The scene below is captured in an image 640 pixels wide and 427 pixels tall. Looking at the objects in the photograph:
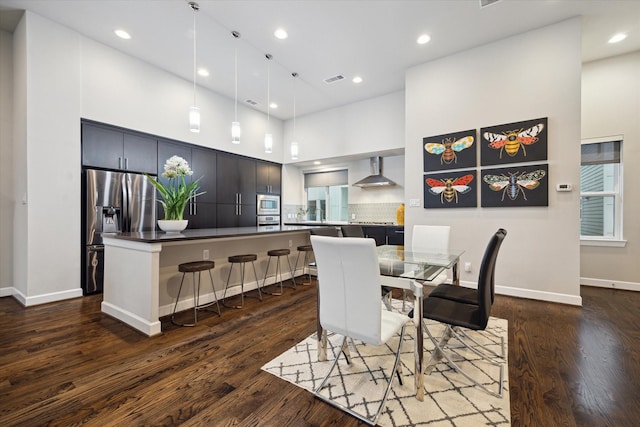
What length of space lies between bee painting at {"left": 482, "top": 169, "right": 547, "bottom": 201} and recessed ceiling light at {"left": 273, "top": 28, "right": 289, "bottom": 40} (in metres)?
3.24

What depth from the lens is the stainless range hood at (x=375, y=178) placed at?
554 centimetres

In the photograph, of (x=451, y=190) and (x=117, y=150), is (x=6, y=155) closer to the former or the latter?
(x=117, y=150)

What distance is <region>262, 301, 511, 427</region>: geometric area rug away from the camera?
1456 mm

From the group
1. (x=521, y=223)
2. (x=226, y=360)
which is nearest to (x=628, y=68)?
(x=521, y=223)

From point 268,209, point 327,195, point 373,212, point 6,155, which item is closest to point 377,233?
point 373,212

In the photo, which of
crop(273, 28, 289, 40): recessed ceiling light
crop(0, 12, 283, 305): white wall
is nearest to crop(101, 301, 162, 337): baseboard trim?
crop(0, 12, 283, 305): white wall

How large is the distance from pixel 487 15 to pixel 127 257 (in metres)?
4.71

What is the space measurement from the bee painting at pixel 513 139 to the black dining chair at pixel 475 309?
2308 millimetres

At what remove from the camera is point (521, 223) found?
11.3ft

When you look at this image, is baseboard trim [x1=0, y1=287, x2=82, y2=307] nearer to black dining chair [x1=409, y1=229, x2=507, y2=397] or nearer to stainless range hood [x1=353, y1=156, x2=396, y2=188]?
black dining chair [x1=409, y1=229, x2=507, y2=397]

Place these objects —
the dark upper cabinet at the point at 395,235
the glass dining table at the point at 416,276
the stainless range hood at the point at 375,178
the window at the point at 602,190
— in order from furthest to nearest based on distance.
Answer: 1. the stainless range hood at the point at 375,178
2. the dark upper cabinet at the point at 395,235
3. the window at the point at 602,190
4. the glass dining table at the point at 416,276

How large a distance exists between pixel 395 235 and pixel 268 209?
3.02 metres

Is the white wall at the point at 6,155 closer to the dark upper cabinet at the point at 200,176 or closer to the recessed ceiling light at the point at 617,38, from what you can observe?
the dark upper cabinet at the point at 200,176

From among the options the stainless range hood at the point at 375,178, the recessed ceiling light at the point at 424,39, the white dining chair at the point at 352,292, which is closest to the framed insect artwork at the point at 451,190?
the stainless range hood at the point at 375,178
